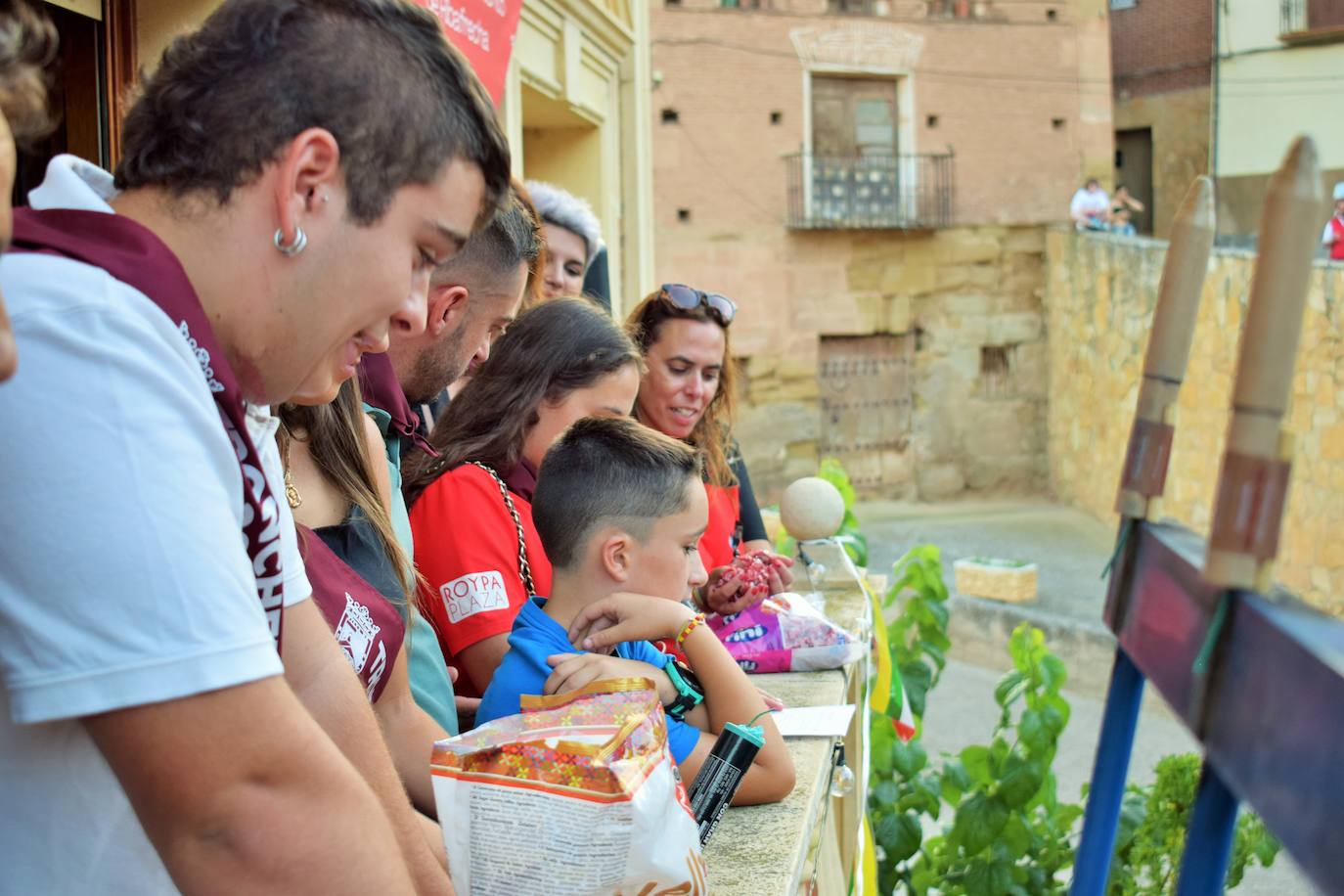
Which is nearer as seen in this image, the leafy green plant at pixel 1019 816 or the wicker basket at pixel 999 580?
the leafy green plant at pixel 1019 816

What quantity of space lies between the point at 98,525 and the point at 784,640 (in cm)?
191

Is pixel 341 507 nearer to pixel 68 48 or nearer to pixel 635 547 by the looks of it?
pixel 635 547

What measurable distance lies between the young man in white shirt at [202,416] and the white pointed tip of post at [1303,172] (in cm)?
64

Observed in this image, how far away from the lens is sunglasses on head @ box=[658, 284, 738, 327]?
3490 mm

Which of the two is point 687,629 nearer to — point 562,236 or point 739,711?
point 739,711

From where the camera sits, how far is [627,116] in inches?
307

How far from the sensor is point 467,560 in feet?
7.16

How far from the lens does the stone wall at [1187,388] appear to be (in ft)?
31.7

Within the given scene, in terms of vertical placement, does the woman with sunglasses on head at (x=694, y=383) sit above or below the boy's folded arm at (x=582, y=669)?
above

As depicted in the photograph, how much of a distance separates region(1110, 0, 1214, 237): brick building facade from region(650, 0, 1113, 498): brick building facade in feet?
12.3

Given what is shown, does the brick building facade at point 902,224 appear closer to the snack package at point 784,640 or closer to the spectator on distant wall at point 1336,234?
the spectator on distant wall at point 1336,234

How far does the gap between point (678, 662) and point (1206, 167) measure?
21264 mm

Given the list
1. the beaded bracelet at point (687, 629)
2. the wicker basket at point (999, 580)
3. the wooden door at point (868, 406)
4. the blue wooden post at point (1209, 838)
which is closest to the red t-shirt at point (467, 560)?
the beaded bracelet at point (687, 629)

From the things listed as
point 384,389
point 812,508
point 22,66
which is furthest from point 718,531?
point 22,66
